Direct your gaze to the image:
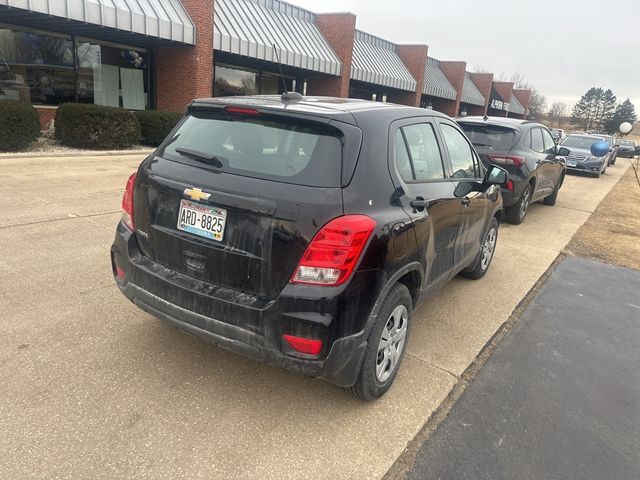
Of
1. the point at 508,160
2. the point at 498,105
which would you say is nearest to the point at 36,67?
the point at 508,160

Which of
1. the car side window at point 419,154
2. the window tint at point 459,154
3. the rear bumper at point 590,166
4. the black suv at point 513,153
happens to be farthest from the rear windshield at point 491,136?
the rear bumper at point 590,166

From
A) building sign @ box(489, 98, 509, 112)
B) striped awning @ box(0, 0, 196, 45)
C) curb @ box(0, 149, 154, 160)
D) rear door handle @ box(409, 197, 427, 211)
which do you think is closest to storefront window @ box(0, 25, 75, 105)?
striped awning @ box(0, 0, 196, 45)

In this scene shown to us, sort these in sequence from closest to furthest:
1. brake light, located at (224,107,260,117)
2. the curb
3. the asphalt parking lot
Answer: the asphalt parking lot < brake light, located at (224,107,260,117) < the curb

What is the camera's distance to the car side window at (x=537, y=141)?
27.1ft

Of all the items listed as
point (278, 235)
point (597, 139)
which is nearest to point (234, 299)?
point (278, 235)

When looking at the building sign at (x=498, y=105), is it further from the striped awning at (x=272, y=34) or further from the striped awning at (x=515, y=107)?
the striped awning at (x=272, y=34)

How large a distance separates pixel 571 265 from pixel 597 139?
16.1 m

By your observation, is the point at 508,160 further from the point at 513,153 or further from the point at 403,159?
the point at 403,159

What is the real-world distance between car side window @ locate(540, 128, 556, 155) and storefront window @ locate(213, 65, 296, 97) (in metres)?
12.2

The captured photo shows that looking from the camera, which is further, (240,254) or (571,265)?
(571,265)

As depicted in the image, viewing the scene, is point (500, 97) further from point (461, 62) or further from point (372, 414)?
point (372, 414)

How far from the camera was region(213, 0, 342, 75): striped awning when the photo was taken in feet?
51.4

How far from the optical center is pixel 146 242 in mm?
2842

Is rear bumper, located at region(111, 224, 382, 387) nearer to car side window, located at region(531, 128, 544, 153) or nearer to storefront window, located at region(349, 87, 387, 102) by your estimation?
car side window, located at region(531, 128, 544, 153)
